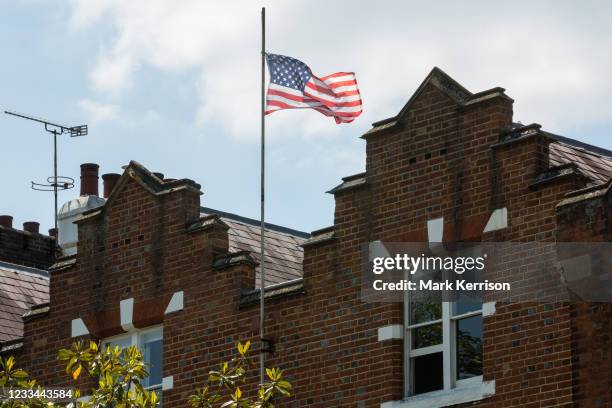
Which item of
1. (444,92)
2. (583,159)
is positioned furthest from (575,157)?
(444,92)

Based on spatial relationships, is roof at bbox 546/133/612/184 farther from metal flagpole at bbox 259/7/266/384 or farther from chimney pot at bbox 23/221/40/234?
chimney pot at bbox 23/221/40/234

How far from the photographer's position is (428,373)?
2794cm

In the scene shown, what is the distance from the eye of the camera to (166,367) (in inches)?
1232

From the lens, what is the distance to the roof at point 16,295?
3600 cm

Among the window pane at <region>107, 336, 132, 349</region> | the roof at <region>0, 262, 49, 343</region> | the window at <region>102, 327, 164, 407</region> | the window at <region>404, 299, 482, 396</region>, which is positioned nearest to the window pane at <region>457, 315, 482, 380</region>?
the window at <region>404, 299, 482, 396</region>

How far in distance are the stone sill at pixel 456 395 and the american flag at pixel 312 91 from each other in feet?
15.2

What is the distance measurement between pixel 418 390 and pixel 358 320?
150cm

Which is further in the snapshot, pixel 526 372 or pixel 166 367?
pixel 166 367

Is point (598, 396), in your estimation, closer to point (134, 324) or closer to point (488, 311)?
point (488, 311)

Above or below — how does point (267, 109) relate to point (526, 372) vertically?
above

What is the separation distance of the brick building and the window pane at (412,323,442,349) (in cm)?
4

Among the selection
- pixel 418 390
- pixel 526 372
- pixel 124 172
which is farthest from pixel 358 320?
pixel 124 172

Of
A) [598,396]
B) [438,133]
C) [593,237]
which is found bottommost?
[598,396]

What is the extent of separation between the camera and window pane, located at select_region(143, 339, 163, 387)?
104 ft
